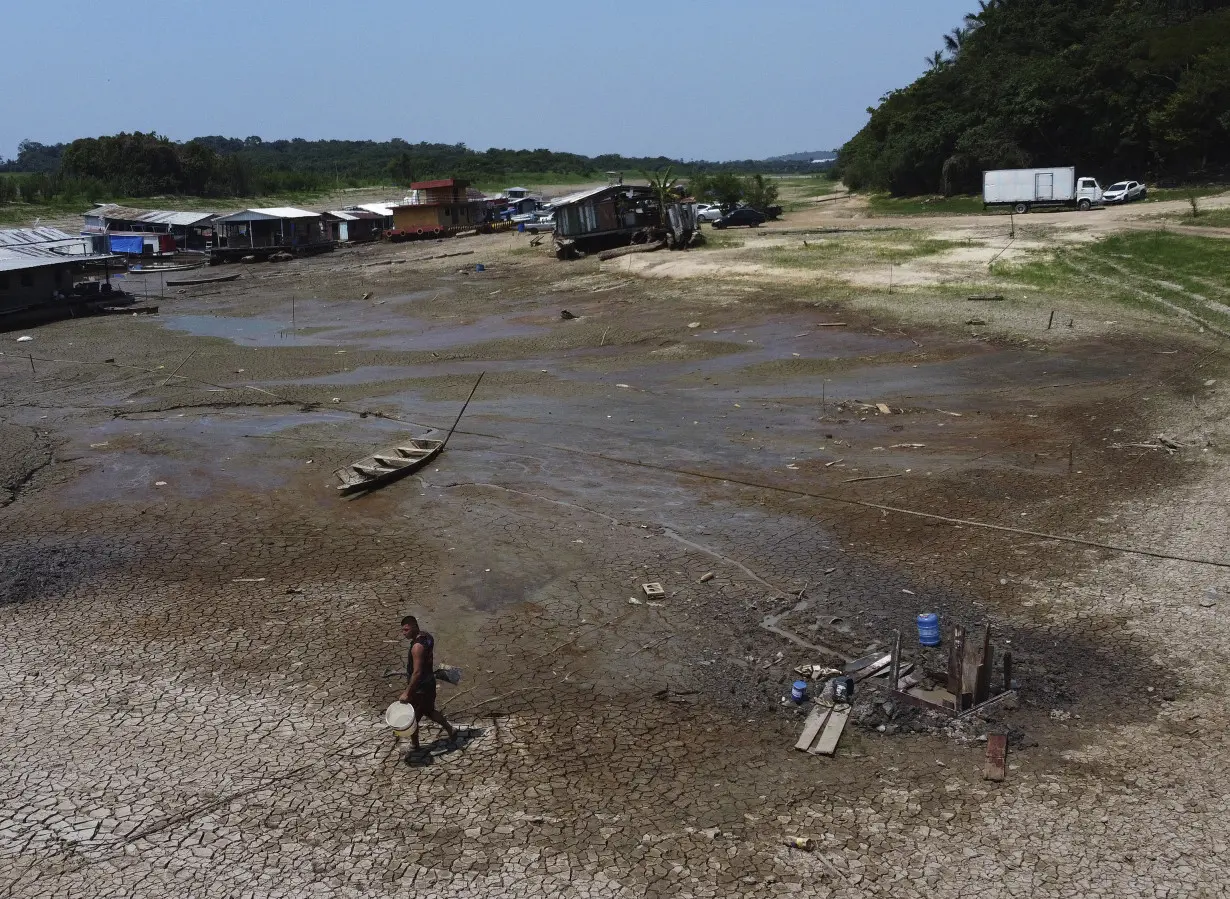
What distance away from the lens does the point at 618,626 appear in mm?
12312

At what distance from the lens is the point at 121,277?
56.5 m

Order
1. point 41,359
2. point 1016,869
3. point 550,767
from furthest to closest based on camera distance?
point 41,359 < point 550,767 < point 1016,869

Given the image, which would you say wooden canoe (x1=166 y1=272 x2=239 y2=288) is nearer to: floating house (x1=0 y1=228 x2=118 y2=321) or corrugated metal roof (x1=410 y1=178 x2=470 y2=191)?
floating house (x1=0 y1=228 x2=118 y2=321)

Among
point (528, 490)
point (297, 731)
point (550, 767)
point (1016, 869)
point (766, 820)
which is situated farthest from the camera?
point (528, 490)

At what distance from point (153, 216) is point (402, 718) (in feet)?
215

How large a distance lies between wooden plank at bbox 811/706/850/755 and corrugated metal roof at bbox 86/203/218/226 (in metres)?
62.0

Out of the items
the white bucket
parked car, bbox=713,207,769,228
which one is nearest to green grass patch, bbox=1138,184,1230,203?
parked car, bbox=713,207,769,228

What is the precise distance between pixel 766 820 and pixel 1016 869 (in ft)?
6.10

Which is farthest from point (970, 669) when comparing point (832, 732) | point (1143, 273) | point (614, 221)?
point (614, 221)

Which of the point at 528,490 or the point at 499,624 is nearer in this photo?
the point at 499,624

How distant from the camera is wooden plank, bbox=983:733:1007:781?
29.7ft

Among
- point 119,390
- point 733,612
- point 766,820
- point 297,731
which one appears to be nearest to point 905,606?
point 733,612

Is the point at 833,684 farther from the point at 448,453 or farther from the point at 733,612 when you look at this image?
the point at 448,453

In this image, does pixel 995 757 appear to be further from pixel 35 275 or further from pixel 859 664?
pixel 35 275
